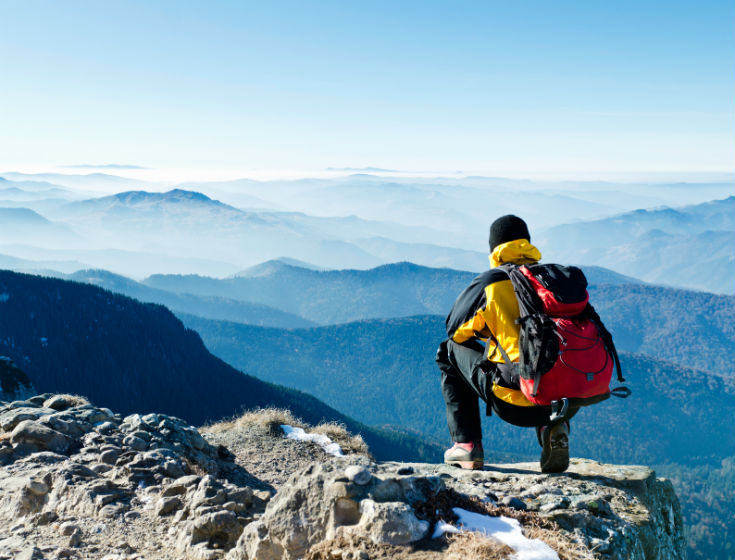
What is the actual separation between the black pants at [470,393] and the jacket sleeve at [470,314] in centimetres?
40

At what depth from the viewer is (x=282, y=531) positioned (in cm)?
581

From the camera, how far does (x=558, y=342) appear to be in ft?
21.0

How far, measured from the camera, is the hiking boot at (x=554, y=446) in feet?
25.3

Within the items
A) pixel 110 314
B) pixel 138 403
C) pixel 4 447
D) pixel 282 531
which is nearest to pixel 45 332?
pixel 110 314

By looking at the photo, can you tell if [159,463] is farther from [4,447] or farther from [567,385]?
[567,385]

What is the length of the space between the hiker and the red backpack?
0.26 meters

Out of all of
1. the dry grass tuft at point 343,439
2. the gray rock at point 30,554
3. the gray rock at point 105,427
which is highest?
the gray rock at point 30,554

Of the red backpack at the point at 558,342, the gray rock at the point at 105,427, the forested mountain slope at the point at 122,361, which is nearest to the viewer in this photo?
the red backpack at the point at 558,342

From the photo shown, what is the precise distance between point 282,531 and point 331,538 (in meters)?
0.64

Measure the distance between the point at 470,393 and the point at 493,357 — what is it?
150 cm

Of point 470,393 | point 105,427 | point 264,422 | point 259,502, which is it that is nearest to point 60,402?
point 105,427

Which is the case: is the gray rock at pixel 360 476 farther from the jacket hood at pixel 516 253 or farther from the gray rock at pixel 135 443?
the gray rock at pixel 135 443

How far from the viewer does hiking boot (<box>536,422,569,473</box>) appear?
7.71 metres

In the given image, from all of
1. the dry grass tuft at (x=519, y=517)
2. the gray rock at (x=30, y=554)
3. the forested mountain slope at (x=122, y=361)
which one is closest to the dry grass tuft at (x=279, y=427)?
the gray rock at (x=30, y=554)
